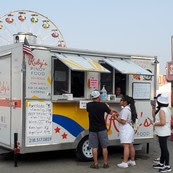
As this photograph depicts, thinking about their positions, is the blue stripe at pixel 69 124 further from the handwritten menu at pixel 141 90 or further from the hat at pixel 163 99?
the hat at pixel 163 99

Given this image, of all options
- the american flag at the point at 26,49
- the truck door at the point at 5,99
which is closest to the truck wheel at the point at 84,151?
the truck door at the point at 5,99

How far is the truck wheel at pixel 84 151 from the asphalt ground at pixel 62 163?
15 cm

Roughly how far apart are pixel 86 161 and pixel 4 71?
9.37ft


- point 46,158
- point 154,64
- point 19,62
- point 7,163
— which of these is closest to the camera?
A: point 19,62

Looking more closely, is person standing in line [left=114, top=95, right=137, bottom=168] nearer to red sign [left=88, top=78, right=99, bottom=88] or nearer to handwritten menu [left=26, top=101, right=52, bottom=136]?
red sign [left=88, top=78, right=99, bottom=88]

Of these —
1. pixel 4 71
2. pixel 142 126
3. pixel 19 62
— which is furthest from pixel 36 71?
pixel 142 126

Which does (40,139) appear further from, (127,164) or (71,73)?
(127,164)

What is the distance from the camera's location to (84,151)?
7.91 meters

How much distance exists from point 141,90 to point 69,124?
2299mm

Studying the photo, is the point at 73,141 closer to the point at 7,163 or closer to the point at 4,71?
the point at 7,163

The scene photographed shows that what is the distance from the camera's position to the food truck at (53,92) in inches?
282

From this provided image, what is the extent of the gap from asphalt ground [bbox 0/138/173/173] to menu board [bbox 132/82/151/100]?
1585 mm

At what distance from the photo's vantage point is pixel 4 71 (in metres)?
7.82

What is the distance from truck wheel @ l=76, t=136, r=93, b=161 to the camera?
25.7ft
